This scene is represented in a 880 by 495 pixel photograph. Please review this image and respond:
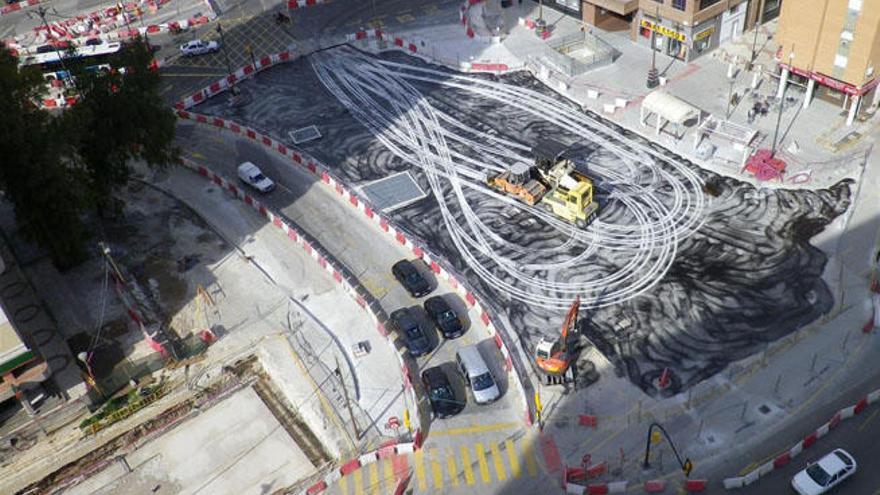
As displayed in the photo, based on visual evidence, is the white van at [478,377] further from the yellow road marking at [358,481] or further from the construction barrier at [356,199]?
the yellow road marking at [358,481]

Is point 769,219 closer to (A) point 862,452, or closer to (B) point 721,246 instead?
(B) point 721,246

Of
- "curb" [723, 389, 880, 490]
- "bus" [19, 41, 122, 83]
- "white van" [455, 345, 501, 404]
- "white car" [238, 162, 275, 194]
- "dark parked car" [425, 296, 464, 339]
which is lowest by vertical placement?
"curb" [723, 389, 880, 490]

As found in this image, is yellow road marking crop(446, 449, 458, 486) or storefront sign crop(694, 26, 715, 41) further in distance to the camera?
storefront sign crop(694, 26, 715, 41)

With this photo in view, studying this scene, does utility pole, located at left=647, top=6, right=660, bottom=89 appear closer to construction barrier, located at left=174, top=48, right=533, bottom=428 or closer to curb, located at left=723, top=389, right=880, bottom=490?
construction barrier, located at left=174, top=48, right=533, bottom=428

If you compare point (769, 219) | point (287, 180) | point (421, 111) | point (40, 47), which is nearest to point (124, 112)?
point (287, 180)

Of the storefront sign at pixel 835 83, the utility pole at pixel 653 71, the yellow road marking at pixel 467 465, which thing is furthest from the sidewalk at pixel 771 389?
the utility pole at pixel 653 71

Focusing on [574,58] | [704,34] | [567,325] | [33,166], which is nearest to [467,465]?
[567,325]

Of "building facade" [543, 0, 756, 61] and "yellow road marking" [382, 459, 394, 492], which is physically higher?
"building facade" [543, 0, 756, 61]

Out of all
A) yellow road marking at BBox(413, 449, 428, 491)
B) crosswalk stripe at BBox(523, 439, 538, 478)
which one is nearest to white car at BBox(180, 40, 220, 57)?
yellow road marking at BBox(413, 449, 428, 491)

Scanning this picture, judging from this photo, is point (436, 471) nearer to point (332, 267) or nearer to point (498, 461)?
point (498, 461)
